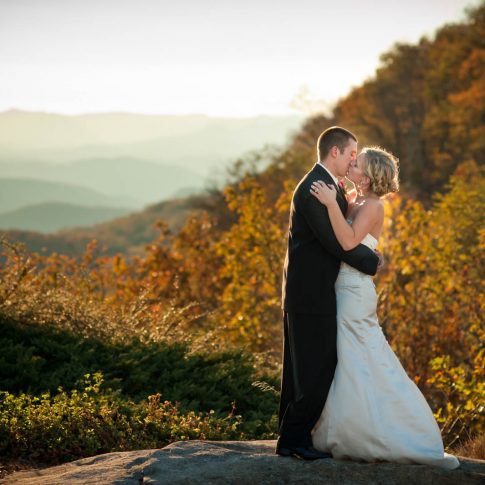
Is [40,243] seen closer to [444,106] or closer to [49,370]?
[444,106]

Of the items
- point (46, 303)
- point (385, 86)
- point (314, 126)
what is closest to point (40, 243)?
point (314, 126)

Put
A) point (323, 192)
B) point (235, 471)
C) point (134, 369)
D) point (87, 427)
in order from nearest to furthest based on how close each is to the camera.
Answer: point (235, 471) → point (323, 192) → point (87, 427) → point (134, 369)

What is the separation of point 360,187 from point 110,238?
269ft

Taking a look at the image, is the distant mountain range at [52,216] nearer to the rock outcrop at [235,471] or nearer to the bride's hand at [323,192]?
the rock outcrop at [235,471]

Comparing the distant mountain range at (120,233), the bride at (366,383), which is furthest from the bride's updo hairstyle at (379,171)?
the distant mountain range at (120,233)

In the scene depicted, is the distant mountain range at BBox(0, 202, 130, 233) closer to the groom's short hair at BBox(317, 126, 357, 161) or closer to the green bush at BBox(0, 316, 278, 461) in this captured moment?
the green bush at BBox(0, 316, 278, 461)

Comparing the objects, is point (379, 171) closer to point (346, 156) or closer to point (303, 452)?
point (346, 156)

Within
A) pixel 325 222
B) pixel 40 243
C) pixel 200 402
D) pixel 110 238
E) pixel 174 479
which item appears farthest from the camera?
pixel 110 238

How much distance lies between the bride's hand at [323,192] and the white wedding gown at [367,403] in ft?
1.68

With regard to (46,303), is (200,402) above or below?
below

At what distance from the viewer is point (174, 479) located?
196 inches

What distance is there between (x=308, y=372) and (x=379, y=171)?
1.45 metres

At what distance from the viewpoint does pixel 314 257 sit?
5.43 meters

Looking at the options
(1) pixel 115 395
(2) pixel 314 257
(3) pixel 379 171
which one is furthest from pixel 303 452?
(1) pixel 115 395
